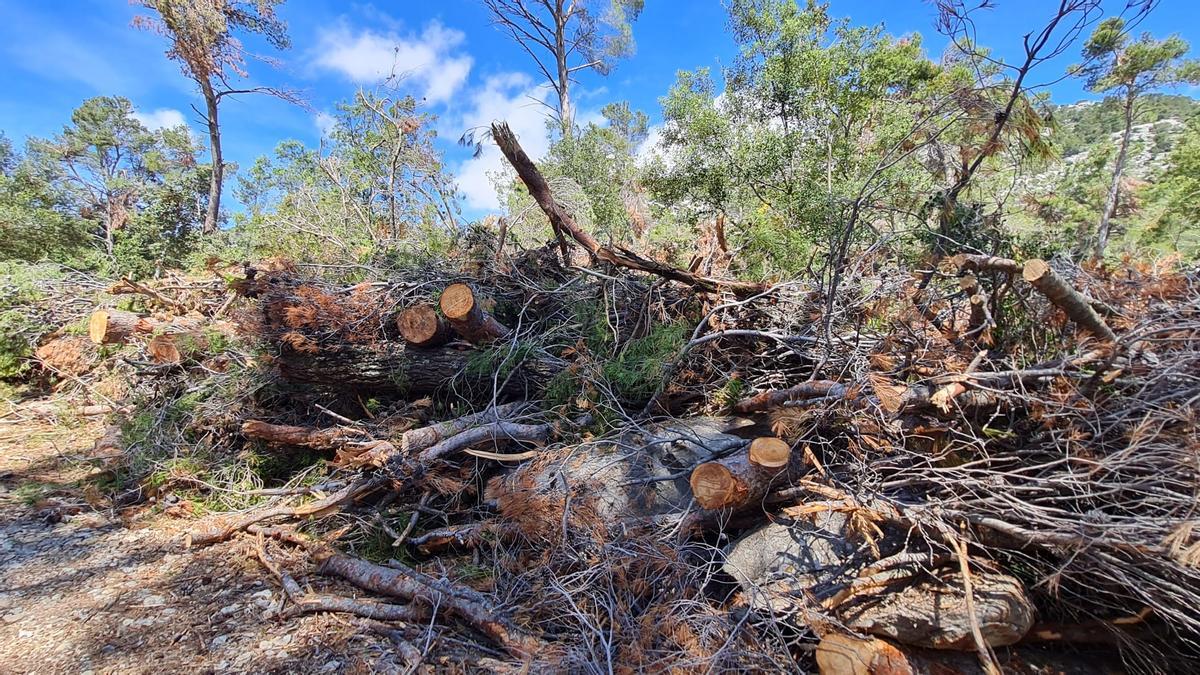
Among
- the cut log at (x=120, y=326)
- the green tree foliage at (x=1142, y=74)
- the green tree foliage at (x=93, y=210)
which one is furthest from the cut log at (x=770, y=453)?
the green tree foliage at (x=1142, y=74)

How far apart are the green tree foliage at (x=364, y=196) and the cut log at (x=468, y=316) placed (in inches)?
103

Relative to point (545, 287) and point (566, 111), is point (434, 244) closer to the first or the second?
point (545, 287)

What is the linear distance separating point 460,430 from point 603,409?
1.03 meters

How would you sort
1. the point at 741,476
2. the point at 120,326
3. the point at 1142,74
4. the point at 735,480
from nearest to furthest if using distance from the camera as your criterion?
the point at 735,480 < the point at 741,476 < the point at 120,326 < the point at 1142,74

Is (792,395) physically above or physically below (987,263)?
below

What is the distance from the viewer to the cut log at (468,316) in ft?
10.8

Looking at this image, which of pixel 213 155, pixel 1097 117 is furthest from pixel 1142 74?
pixel 213 155

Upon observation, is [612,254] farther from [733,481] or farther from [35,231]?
[35,231]

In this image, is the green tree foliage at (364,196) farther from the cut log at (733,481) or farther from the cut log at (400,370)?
the cut log at (733,481)

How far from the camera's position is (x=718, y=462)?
2270 mm

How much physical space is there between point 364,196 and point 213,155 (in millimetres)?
4661

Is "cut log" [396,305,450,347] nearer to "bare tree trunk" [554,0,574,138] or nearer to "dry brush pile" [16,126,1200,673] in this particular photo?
"dry brush pile" [16,126,1200,673]

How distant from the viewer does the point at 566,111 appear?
13.8 meters

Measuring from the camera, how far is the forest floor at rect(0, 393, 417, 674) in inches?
79.4
